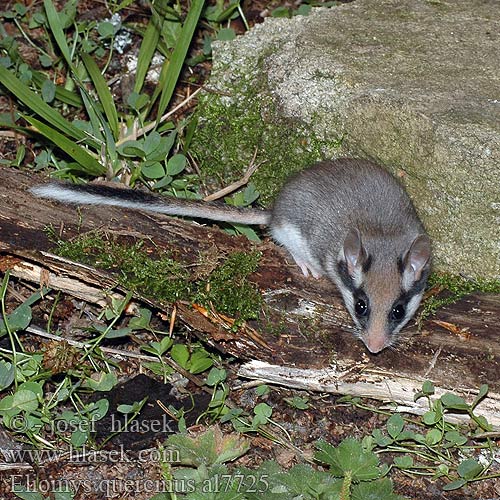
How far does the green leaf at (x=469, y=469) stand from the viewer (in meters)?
4.16

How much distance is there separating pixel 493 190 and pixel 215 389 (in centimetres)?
179

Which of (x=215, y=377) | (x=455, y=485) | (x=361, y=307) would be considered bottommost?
(x=455, y=485)

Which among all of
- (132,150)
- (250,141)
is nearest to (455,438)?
(250,141)

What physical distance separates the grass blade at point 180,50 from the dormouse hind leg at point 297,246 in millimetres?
1127

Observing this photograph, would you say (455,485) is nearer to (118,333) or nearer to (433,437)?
(433,437)

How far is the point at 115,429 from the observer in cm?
440

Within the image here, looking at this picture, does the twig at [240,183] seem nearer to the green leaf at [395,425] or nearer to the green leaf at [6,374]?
the green leaf at [6,374]

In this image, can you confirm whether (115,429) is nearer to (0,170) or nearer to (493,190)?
(0,170)

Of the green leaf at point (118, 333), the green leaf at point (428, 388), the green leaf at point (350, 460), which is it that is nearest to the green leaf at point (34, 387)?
the green leaf at point (118, 333)

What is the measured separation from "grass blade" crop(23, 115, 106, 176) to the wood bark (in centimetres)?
45

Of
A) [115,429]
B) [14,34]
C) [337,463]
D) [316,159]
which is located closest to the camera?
[337,463]

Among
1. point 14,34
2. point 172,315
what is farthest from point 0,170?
point 14,34

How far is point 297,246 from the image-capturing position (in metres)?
4.94

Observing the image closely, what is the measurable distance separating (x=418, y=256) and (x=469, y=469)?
1.03 metres
